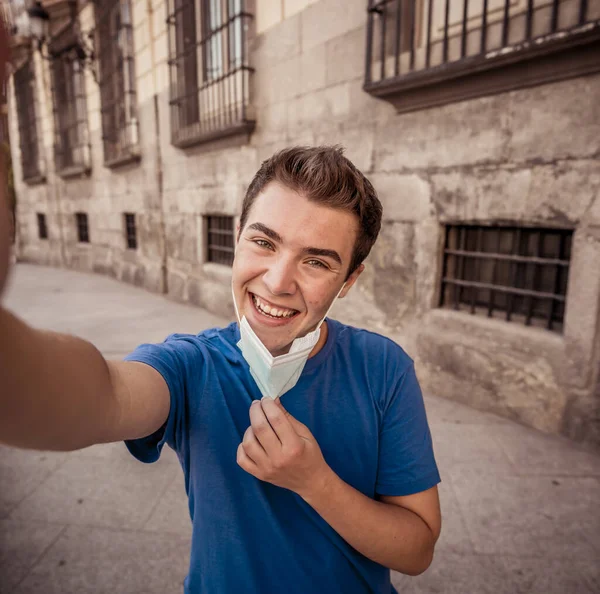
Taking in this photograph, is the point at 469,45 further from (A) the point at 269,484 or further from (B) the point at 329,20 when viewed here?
(A) the point at 269,484

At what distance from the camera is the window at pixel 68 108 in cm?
1076

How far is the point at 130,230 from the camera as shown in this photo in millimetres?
9797

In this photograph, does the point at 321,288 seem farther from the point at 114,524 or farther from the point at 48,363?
the point at 114,524

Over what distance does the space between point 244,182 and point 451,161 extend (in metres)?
3.23

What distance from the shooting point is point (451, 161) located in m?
3.62

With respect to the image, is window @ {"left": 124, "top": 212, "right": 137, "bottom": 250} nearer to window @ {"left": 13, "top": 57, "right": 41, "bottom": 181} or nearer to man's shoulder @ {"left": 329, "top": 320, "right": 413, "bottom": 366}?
window @ {"left": 13, "top": 57, "right": 41, "bottom": 181}

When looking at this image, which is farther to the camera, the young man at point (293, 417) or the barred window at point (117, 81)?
the barred window at point (117, 81)

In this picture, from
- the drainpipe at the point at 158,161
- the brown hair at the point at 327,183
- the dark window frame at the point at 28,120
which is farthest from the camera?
the dark window frame at the point at 28,120

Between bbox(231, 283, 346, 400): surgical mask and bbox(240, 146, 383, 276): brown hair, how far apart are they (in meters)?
0.33

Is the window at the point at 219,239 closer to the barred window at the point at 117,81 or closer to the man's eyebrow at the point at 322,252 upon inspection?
the barred window at the point at 117,81

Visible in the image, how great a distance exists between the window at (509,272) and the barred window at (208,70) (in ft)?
11.0

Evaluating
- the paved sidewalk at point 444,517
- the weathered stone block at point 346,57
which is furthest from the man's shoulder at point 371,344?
the weathered stone block at point 346,57

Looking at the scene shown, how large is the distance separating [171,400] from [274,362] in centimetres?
28

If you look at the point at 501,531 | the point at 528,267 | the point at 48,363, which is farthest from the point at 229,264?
the point at 48,363
